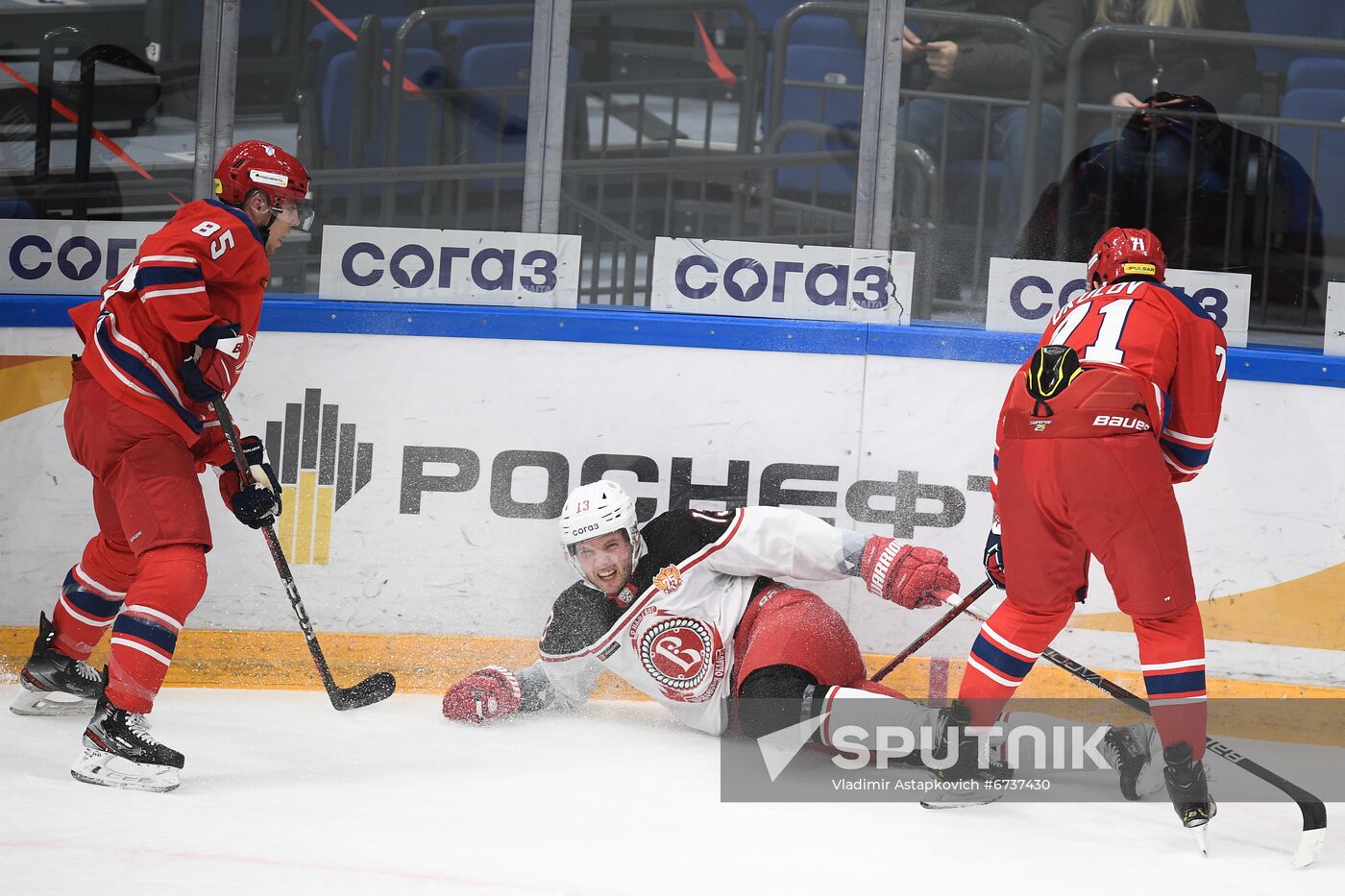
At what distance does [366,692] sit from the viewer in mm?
3197

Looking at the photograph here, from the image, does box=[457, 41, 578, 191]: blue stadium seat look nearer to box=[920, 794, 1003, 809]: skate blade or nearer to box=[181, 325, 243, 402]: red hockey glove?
box=[181, 325, 243, 402]: red hockey glove

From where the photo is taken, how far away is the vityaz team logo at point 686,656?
122 inches

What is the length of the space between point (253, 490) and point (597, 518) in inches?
29.4

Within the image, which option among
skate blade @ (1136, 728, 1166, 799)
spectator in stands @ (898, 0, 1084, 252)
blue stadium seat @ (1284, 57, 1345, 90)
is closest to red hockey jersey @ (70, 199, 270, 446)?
spectator in stands @ (898, 0, 1084, 252)

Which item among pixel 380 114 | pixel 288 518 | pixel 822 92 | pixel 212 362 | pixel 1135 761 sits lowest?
pixel 1135 761

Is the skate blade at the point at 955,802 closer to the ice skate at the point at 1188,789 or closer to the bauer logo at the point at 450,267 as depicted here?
the ice skate at the point at 1188,789

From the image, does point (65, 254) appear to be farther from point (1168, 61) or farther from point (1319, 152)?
point (1319, 152)

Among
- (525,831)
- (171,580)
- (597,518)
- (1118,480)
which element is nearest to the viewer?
(525,831)

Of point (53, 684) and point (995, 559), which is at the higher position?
point (995, 559)

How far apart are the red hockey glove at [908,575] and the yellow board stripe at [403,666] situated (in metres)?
0.54

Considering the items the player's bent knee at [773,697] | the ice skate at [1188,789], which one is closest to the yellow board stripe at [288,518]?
the player's bent knee at [773,697]

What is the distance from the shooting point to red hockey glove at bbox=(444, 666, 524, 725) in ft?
10.5

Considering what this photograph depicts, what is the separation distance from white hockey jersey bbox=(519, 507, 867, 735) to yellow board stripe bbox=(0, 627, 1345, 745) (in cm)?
44

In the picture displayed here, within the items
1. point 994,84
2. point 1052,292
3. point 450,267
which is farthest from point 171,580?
point 994,84
